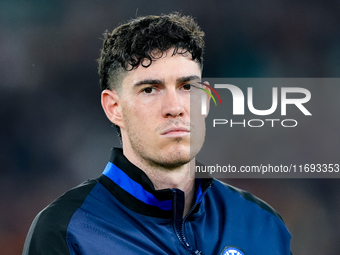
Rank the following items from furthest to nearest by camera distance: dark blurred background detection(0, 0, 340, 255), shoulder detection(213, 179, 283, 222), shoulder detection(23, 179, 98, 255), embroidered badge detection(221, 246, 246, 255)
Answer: dark blurred background detection(0, 0, 340, 255) → shoulder detection(213, 179, 283, 222) → embroidered badge detection(221, 246, 246, 255) → shoulder detection(23, 179, 98, 255)

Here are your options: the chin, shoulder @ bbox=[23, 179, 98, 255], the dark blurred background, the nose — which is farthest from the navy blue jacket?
the dark blurred background

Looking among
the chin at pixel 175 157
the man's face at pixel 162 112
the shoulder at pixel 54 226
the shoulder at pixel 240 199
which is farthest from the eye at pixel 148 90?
the shoulder at pixel 240 199

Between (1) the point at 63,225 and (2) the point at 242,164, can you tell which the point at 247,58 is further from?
(1) the point at 63,225

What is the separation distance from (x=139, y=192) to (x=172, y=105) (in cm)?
38

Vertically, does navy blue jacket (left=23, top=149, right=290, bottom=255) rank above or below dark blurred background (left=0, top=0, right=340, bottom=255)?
below

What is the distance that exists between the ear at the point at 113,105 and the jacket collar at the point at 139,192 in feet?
0.65

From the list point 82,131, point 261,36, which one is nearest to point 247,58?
point 261,36

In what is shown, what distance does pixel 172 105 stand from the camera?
172 centimetres

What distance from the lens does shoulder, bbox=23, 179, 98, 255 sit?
1.59m

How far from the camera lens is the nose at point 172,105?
5.61 feet

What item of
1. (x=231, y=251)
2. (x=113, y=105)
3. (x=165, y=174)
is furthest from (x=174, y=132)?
(x=231, y=251)

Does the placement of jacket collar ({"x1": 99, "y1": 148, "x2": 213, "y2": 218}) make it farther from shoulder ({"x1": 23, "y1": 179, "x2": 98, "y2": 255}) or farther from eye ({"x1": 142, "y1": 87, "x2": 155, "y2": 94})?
eye ({"x1": 142, "y1": 87, "x2": 155, "y2": 94})

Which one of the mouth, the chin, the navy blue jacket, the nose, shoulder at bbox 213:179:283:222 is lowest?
the navy blue jacket

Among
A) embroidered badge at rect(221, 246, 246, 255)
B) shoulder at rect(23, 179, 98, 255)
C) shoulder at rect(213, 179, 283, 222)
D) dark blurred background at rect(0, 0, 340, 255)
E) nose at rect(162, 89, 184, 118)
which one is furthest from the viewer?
dark blurred background at rect(0, 0, 340, 255)
